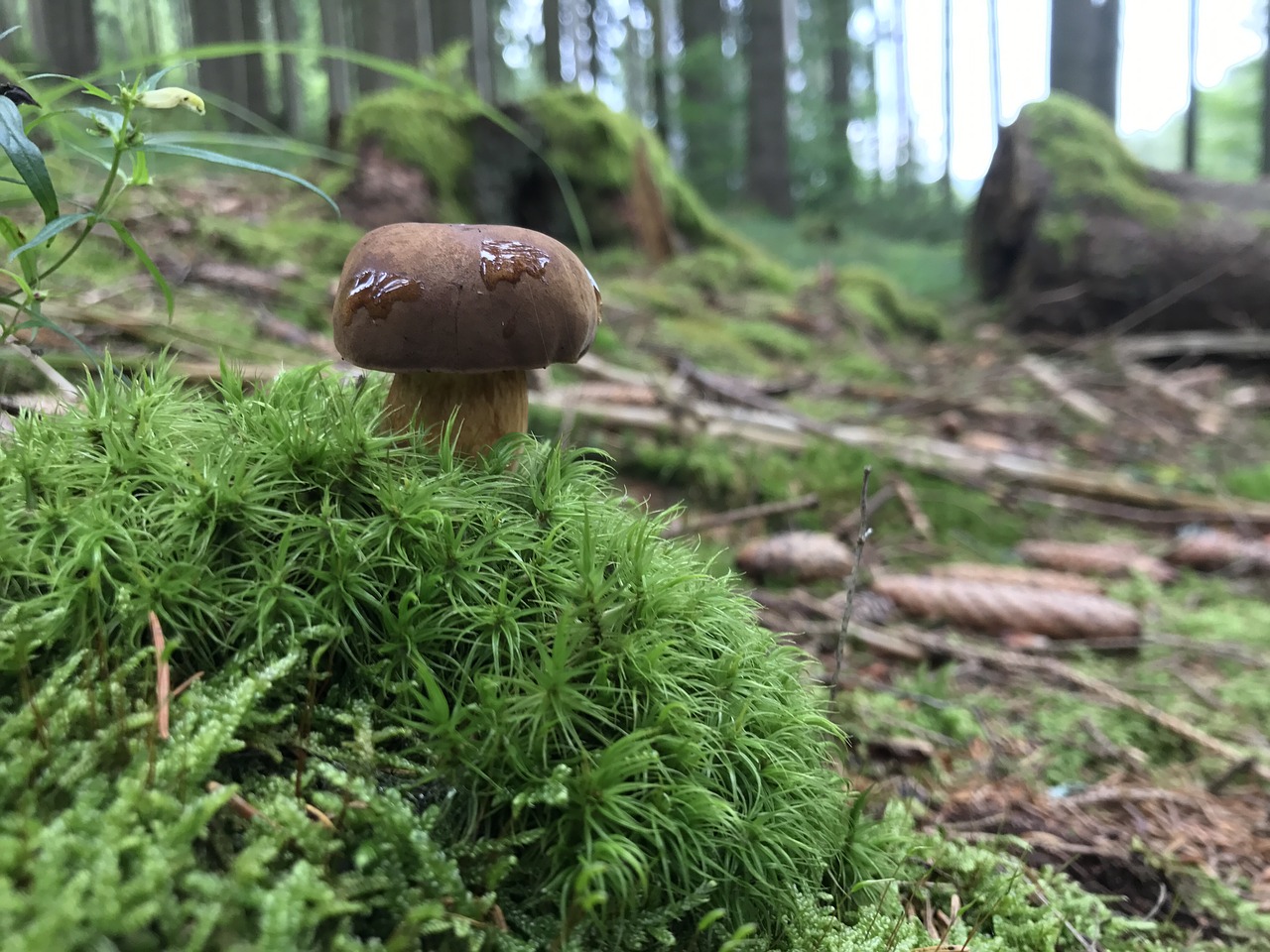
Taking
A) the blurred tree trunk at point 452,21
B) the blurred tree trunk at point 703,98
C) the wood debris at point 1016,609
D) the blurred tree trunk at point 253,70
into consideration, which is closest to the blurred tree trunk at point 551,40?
the blurred tree trunk at point 452,21

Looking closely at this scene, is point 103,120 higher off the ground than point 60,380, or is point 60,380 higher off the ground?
point 103,120

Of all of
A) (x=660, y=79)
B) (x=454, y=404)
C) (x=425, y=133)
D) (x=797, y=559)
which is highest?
(x=660, y=79)

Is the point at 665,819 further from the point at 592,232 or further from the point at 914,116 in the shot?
the point at 914,116

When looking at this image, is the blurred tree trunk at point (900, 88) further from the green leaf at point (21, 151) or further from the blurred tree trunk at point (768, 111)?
the green leaf at point (21, 151)

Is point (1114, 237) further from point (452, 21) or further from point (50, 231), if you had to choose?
point (452, 21)

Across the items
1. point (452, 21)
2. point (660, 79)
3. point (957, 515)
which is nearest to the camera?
point (957, 515)

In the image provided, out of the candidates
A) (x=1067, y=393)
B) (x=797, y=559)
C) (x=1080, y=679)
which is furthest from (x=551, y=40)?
(x=1080, y=679)
